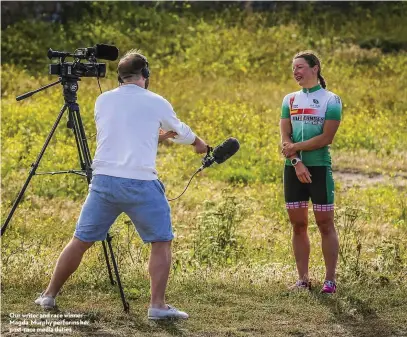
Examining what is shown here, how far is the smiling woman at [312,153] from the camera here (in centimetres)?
708

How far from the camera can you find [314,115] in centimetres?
712

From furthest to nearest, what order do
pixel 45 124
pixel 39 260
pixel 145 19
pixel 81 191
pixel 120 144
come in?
pixel 145 19 < pixel 45 124 < pixel 81 191 < pixel 39 260 < pixel 120 144

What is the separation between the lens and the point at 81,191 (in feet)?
39.5

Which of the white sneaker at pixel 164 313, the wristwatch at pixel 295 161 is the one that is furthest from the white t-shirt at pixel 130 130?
the wristwatch at pixel 295 161

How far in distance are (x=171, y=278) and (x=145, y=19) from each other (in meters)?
18.3

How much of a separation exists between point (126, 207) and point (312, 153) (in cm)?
166

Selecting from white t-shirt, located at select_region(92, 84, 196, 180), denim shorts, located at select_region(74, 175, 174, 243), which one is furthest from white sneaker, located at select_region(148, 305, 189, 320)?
white t-shirt, located at select_region(92, 84, 196, 180)

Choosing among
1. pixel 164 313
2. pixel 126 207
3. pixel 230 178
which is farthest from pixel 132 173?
pixel 230 178

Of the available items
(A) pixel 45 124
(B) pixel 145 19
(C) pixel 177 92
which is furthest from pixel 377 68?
(A) pixel 45 124

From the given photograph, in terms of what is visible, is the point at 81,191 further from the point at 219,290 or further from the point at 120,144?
the point at 120,144

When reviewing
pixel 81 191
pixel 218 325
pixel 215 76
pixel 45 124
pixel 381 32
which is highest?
pixel 381 32

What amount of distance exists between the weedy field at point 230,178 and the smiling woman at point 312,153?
0.47 metres

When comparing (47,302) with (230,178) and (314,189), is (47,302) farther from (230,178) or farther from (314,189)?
(230,178)

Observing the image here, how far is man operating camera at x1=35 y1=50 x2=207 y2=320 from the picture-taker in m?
6.13
